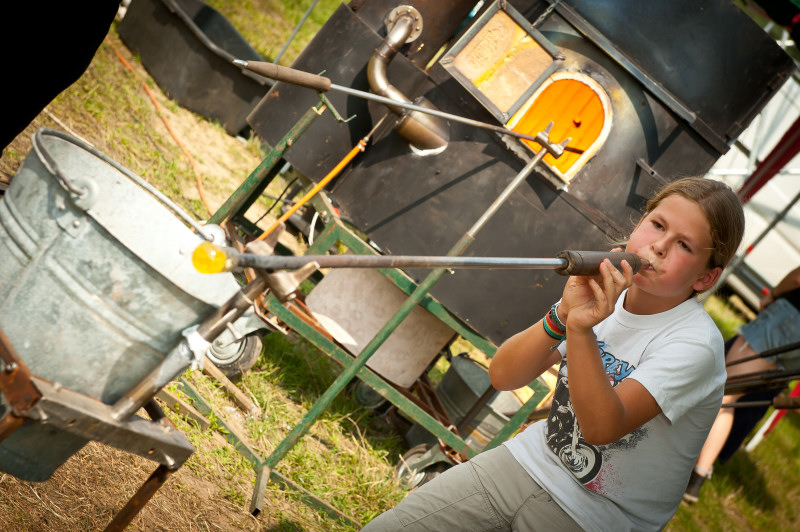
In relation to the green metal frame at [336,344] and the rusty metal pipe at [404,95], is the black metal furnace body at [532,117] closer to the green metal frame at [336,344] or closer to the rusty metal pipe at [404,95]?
the rusty metal pipe at [404,95]

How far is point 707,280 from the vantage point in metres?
1.99

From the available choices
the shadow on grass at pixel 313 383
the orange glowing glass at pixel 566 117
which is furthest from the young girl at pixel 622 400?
the shadow on grass at pixel 313 383

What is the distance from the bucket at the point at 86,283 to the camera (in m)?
1.36

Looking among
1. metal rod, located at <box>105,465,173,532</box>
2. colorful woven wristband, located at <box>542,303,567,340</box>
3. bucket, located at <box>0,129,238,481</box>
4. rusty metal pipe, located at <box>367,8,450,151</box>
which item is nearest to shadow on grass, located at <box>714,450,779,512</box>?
rusty metal pipe, located at <box>367,8,450,151</box>

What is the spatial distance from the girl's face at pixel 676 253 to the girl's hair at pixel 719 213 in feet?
0.06

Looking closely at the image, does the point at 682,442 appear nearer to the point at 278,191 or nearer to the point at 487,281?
the point at 487,281

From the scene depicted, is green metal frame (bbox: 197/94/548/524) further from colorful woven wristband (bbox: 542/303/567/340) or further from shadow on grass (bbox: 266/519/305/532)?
colorful woven wristband (bbox: 542/303/567/340)

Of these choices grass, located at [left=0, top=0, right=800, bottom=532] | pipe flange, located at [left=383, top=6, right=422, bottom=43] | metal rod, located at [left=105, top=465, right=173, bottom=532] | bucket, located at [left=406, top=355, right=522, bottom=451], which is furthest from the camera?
bucket, located at [left=406, top=355, right=522, bottom=451]

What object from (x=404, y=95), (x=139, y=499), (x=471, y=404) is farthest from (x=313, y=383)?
(x=139, y=499)

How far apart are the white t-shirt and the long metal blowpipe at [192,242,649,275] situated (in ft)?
0.76

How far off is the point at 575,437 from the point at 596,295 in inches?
19.4

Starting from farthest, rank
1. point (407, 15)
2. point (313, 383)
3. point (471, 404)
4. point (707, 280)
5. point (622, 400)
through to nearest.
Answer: point (313, 383), point (471, 404), point (407, 15), point (707, 280), point (622, 400)

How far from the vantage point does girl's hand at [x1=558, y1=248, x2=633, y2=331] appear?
5.42ft

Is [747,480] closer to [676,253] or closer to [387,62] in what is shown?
[387,62]
